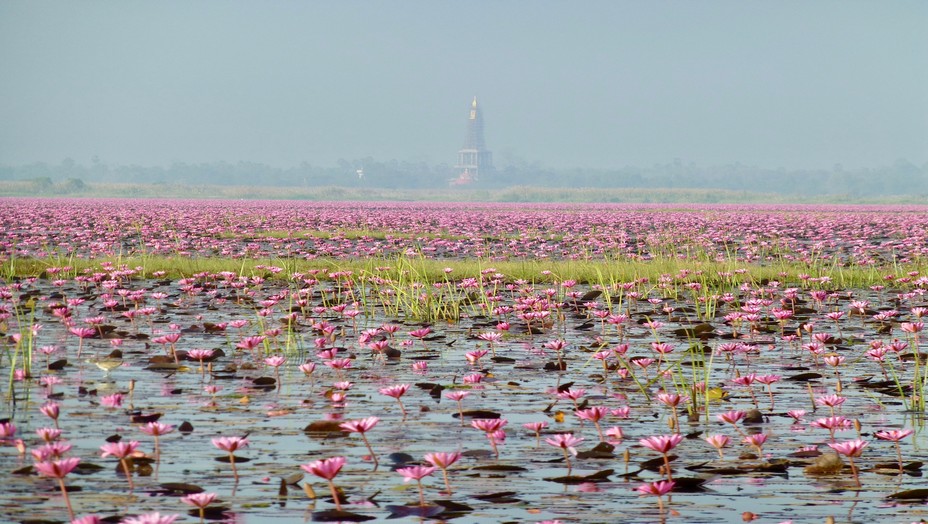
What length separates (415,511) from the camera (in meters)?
3.37

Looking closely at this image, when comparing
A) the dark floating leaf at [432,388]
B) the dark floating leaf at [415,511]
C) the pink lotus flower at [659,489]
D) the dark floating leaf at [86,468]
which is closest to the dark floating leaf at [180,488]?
the dark floating leaf at [86,468]

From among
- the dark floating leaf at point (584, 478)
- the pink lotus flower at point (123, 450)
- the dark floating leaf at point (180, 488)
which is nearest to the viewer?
the pink lotus flower at point (123, 450)

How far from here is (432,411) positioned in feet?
17.2

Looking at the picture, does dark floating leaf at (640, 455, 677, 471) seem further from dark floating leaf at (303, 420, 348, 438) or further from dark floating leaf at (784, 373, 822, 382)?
dark floating leaf at (784, 373, 822, 382)

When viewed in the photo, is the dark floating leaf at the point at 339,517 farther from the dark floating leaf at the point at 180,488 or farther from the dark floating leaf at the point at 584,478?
the dark floating leaf at the point at 584,478

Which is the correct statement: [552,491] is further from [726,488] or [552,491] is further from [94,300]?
[94,300]

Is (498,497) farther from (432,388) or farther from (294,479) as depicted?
(432,388)

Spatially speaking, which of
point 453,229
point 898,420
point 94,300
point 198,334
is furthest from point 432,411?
point 453,229

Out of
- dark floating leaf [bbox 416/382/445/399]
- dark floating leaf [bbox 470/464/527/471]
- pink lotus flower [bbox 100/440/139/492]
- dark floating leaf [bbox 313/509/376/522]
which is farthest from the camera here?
dark floating leaf [bbox 416/382/445/399]

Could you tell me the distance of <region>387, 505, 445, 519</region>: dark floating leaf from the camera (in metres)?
3.36

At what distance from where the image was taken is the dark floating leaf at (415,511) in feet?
11.0

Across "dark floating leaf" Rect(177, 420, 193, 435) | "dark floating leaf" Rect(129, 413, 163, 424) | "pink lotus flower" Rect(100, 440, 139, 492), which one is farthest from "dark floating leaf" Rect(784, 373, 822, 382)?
"pink lotus flower" Rect(100, 440, 139, 492)

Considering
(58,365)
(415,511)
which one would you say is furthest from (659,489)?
Answer: (58,365)

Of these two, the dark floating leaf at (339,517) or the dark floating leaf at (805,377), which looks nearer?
the dark floating leaf at (339,517)
